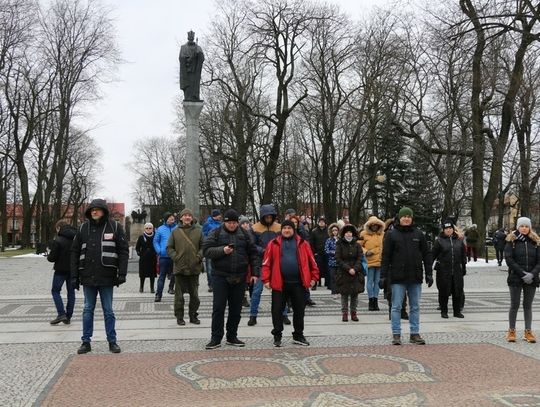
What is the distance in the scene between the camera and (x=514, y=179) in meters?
43.6

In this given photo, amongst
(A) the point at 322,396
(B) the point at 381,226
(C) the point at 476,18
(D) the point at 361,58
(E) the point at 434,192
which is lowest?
(A) the point at 322,396

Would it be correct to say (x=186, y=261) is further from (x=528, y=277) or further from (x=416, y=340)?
(x=528, y=277)

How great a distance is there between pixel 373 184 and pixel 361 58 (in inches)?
384

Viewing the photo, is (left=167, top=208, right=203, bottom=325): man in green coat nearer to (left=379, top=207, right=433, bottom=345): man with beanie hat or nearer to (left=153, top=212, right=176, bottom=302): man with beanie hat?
(left=379, top=207, right=433, bottom=345): man with beanie hat

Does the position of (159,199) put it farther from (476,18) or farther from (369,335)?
(369,335)

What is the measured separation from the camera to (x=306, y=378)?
667 centimetres

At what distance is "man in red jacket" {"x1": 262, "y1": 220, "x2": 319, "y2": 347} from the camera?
344 inches

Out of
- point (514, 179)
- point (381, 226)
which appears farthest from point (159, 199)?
point (381, 226)

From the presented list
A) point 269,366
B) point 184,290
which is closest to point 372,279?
Answer: point 184,290

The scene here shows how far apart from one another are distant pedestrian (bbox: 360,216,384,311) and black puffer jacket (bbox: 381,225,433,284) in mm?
3432

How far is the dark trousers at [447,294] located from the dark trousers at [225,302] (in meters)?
4.57

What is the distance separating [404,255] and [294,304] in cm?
169

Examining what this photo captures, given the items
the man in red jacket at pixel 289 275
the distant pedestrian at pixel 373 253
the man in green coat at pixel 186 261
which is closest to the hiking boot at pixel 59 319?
the man in green coat at pixel 186 261

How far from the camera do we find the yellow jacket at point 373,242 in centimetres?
1261
